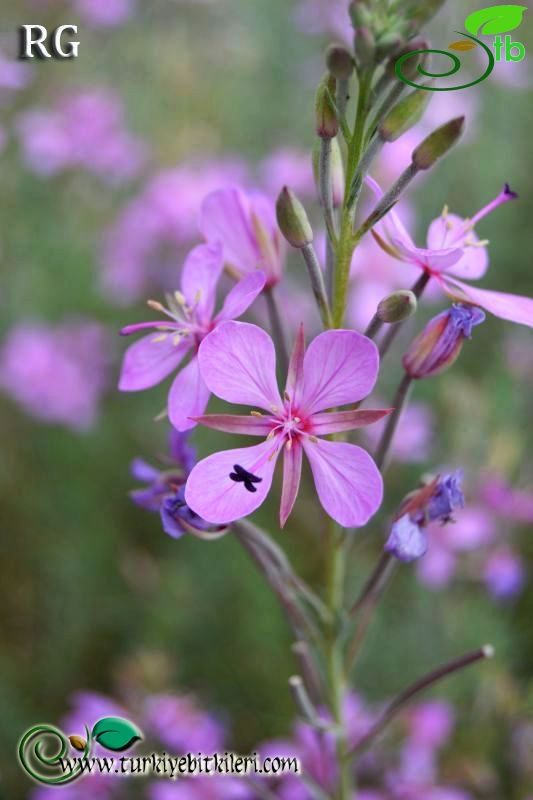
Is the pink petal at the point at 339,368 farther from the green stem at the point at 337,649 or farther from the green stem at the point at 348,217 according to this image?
the green stem at the point at 337,649

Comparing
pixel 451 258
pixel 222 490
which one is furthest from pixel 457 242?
pixel 222 490

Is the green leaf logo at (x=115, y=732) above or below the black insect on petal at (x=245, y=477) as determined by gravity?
below

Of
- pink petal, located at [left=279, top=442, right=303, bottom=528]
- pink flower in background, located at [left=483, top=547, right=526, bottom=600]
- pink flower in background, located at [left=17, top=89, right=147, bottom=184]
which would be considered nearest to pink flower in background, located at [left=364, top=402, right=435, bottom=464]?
pink flower in background, located at [left=483, top=547, right=526, bottom=600]

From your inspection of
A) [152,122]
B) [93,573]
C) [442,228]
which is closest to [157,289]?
[93,573]

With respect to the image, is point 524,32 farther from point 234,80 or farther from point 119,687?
point 119,687

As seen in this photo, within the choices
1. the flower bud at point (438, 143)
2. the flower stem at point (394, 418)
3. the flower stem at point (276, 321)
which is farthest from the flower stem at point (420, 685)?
the flower bud at point (438, 143)

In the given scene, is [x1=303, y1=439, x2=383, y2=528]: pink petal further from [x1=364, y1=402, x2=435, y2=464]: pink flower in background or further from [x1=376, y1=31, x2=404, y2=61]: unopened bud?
[x1=364, y1=402, x2=435, y2=464]: pink flower in background
